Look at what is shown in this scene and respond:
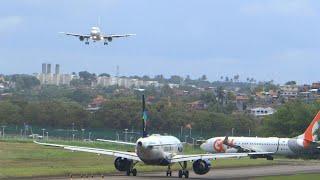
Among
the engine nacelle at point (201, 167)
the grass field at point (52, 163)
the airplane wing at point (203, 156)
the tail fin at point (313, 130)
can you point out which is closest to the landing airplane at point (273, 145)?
the tail fin at point (313, 130)

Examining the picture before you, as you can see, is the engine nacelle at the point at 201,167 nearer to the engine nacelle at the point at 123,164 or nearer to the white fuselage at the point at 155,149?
the white fuselage at the point at 155,149

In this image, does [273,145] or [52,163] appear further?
[273,145]

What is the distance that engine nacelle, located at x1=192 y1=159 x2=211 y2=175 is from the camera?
58.8 metres

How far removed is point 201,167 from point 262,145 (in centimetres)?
4287

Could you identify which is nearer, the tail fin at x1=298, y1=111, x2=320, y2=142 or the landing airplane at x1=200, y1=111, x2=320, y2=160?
the tail fin at x1=298, y1=111, x2=320, y2=142

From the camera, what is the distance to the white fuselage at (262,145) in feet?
323

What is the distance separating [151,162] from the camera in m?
59.2

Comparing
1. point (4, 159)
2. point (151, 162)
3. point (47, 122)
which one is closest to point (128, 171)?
point (151, 162)

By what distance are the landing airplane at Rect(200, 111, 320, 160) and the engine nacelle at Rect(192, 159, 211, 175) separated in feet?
119

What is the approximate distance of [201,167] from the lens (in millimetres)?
58844

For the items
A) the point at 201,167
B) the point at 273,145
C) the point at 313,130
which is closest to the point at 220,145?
the point at 273,145

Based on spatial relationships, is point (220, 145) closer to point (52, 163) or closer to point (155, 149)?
point (52, 163)

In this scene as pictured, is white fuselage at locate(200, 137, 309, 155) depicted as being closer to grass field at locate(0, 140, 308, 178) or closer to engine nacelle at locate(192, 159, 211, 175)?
grass field at locate(0, 140, 308, 178)

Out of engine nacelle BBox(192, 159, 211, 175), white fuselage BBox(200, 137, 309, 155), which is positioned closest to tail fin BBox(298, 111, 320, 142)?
white fuselage BBox(200, 137, 309, 155)
